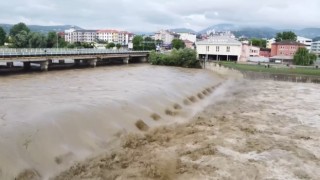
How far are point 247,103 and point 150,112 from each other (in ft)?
47.8

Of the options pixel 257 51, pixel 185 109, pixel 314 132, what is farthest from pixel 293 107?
pixel 257 51

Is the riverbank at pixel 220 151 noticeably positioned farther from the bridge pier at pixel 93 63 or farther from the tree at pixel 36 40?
the tree at pixel 36 40

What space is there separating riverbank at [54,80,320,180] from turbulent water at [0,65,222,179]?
1066 mm

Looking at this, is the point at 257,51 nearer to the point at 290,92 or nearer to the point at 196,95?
the point at 290,92

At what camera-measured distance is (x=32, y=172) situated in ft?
46.5

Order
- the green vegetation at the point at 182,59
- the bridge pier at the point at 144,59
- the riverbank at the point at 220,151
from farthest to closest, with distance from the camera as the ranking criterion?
the bridge pier at the point at 144,59
the green vegetation at the point at 182,59
the riverbank at the point at 220,151

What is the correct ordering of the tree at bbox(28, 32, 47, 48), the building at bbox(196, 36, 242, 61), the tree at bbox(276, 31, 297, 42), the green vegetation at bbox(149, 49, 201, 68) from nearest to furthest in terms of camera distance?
1. the green vegetation at bbox(149, 49, 201, 68)
2. the building at bbox(196, 36, 242, 61)
3. the tree at bbox(28, 32, 47, 48)
4. the tree at bbox(276, 31, 297, 42)

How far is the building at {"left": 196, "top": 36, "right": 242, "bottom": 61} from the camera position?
301ft

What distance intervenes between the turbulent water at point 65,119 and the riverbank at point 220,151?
107cm

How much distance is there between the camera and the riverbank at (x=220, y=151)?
15.9m

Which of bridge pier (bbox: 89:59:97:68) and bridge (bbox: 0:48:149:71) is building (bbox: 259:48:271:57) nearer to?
bridge (bbox: 0:48:149:71)

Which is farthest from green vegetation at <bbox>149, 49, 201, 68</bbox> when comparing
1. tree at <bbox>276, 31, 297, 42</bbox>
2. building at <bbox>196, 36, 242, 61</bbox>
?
tree at <bbox>276, 31, 297, 42</bbox>

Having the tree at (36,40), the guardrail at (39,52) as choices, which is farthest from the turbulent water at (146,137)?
the tree at (36,40)

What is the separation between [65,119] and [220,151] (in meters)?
9.81
